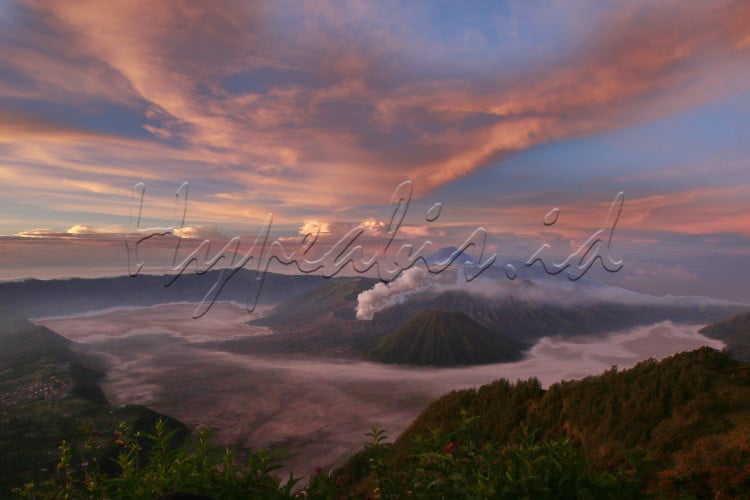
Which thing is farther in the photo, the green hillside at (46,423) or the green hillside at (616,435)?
the green hillside at (46,423)

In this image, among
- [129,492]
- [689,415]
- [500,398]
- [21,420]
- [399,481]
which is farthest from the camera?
[21,420]

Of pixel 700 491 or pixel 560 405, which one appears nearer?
pixel 700 491

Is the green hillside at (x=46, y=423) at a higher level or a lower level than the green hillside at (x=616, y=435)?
lower

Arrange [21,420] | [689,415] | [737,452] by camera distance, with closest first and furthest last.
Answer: [737,452] < [689,415] < [21,420]

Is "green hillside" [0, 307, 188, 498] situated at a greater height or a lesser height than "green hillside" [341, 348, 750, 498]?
lesser

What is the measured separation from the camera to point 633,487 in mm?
5516

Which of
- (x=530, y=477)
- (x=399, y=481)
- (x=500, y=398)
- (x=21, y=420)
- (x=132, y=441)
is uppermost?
(x=530, y=477)

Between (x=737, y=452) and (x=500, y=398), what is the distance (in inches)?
1456

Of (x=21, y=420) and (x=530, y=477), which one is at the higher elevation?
(x=530, y=477)

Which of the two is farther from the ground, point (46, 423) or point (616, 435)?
point (616, 435)

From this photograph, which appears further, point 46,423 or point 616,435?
point 46,423

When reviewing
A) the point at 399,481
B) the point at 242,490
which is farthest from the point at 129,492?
the point at 399,481

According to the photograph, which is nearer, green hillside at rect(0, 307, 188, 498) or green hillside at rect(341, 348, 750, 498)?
green hillside at rect(341, 348, 750, 498)

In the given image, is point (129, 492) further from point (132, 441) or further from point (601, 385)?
point (601, 385)
